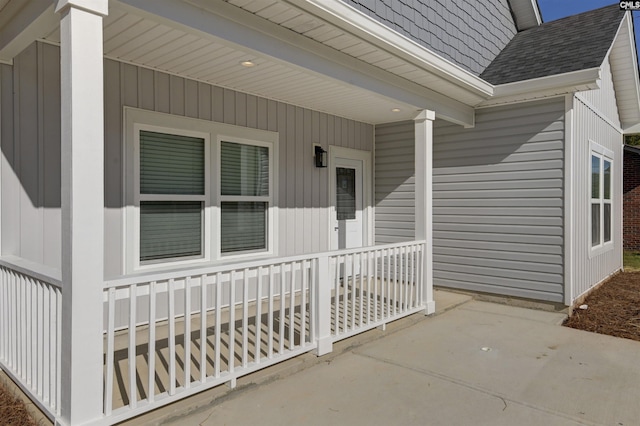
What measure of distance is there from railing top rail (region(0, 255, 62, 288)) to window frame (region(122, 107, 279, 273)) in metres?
0.98

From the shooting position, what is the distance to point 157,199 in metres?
4.17

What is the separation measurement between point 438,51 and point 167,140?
3545 mm

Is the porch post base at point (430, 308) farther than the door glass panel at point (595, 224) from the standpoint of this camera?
No

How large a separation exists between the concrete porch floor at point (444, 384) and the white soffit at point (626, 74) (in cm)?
478

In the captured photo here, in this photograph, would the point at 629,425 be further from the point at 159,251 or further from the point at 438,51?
the point at 438,51

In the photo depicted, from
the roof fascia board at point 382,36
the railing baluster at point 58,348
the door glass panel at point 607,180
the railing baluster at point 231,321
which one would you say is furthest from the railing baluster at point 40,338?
the door glass panel at point 607,180

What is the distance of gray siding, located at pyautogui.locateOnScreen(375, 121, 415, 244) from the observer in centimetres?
667

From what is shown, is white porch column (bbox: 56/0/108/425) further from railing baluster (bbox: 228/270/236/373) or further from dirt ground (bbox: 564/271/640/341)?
dirt ground (bbox: 564/271/640/341)

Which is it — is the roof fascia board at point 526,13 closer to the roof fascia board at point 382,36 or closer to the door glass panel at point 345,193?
the roof fascia board at point 382,36

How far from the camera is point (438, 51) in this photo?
5.41m

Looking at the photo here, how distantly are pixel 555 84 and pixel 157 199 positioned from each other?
4.70m

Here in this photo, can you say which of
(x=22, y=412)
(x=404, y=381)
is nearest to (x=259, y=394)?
(x=404, y=381)

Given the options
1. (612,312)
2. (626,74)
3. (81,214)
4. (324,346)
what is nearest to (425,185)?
(324,346)

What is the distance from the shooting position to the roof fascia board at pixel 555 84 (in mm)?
4764
